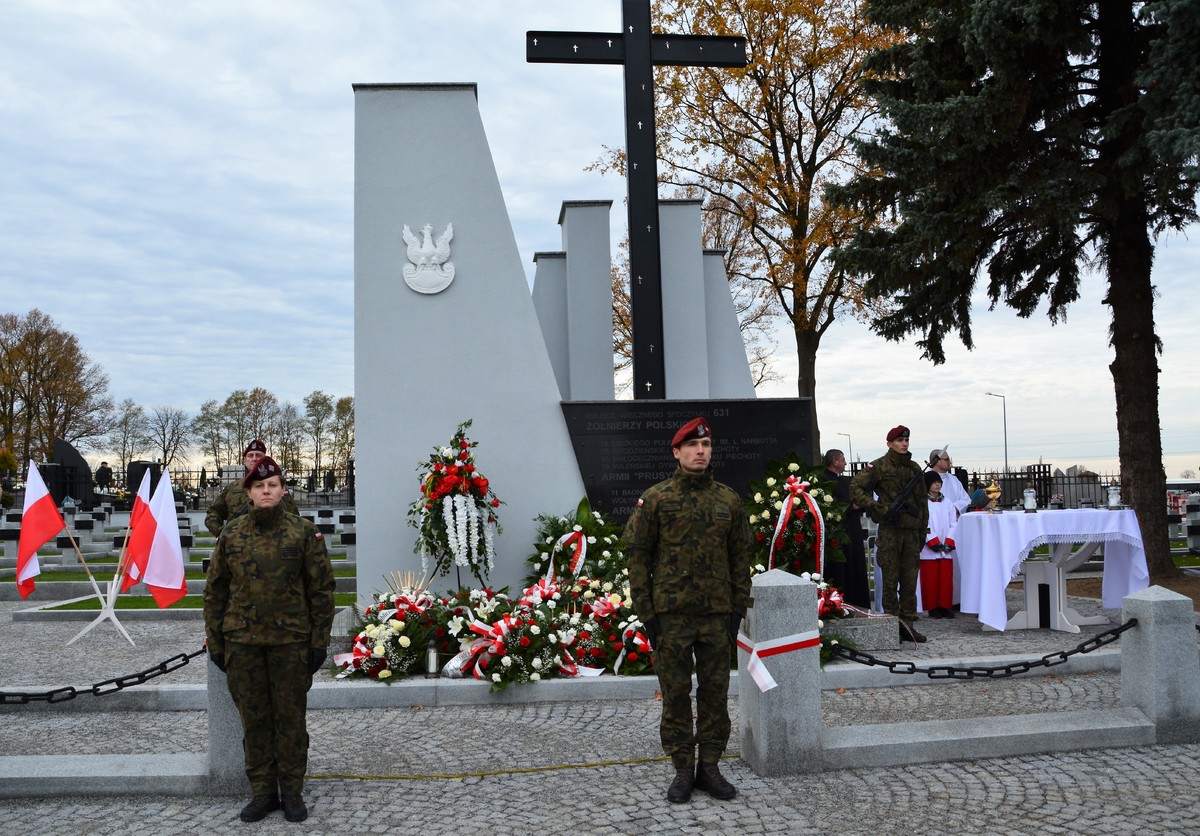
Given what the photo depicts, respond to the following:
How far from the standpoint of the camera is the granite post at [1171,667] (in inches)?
236

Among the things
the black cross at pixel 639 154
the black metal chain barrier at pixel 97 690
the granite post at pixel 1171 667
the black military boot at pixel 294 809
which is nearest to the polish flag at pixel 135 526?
the black metal chain barrier at pixel 97 690

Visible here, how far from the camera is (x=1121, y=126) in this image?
12.7m

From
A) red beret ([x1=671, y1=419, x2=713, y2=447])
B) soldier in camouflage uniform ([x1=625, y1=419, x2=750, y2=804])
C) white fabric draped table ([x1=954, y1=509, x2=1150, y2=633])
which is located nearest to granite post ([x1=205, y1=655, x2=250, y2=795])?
soldier in camouflage uniform ([x1=625, y1=419, x2=750, y2=804])

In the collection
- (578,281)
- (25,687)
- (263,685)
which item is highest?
(578,281)

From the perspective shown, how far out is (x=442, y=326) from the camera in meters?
10.5

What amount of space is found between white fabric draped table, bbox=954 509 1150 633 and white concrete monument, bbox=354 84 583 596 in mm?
4203

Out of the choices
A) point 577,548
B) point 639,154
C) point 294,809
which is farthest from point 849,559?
point 294,809

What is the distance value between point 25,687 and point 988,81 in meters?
13.6

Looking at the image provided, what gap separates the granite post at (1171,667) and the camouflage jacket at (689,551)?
2.72 metres

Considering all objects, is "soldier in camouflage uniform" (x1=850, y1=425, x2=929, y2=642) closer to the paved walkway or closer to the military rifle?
the military rifle

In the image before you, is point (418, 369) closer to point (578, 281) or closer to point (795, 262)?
point (578, 281)

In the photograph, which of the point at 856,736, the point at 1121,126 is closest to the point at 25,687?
the point at 856,736

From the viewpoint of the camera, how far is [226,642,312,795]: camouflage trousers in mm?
5027

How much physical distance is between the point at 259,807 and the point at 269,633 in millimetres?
900
